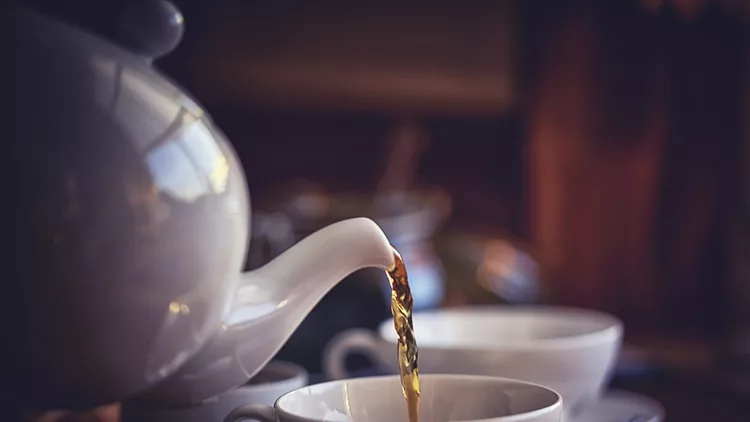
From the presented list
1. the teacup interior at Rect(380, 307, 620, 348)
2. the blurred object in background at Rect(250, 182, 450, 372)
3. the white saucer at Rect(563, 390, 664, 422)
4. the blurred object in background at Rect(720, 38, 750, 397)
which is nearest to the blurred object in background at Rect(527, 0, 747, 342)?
the blurred object in background at Rect(720, 38, 750, 397)

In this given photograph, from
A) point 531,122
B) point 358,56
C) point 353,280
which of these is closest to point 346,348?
point 353,280

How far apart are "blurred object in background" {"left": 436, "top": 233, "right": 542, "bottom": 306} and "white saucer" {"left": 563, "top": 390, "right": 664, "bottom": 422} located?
666mm

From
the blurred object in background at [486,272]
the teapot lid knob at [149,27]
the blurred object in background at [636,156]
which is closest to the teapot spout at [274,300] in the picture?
the teapot lid knob at [149,27]

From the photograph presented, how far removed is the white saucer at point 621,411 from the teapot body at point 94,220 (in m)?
0.32

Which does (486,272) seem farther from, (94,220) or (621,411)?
(94,220)

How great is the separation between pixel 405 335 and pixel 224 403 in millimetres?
106

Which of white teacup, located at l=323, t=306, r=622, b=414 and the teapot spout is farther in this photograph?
white teacup, located at l=323, t=306, r=622, b=414

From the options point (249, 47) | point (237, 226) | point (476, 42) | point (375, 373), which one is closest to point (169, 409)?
point (237, 226)

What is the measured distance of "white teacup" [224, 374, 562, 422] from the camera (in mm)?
446

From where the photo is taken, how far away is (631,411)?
23.8 inches

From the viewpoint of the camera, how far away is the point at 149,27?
0.39m

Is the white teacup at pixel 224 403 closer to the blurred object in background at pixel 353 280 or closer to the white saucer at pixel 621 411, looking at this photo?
the white saucer at pixel 621 411

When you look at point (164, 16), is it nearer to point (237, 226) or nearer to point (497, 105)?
point (237, 226)

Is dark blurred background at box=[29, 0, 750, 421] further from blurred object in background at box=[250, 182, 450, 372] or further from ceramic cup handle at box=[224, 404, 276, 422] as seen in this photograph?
ceramic cup handle at box=[224, 404, 276, 422]
